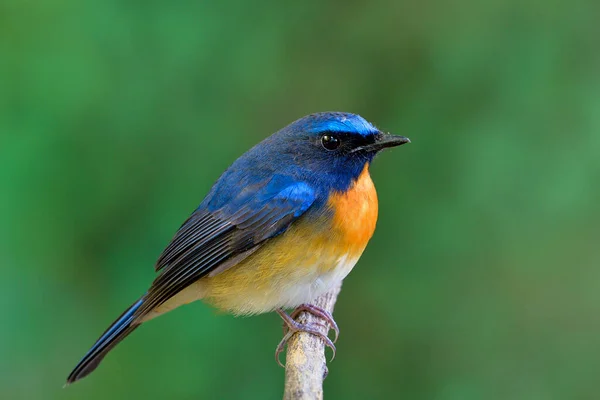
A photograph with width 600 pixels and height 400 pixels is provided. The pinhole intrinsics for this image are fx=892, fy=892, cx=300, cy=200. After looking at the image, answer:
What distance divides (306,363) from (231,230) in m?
0.82

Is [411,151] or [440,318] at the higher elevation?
[411,151]

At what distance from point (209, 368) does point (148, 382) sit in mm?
372

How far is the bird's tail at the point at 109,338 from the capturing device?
453 centimetres

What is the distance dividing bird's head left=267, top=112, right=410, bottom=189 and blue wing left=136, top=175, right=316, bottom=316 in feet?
0.41

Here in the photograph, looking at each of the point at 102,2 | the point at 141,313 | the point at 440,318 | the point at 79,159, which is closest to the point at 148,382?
the point at 141,313

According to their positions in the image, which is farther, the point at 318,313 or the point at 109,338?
the point at 318,313

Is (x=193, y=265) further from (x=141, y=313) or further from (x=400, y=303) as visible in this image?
(x=400, y=303)

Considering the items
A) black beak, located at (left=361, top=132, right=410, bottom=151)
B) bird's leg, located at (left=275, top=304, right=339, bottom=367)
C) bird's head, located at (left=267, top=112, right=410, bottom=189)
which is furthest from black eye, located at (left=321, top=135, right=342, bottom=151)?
bird's leg, located at (left=275, top=304, right=339, bottom=367)

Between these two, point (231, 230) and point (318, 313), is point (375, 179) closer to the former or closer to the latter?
point (318, 313)

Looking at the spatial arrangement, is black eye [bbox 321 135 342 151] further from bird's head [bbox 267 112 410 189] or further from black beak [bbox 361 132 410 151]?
black beak [bbox 361 132 410 151]

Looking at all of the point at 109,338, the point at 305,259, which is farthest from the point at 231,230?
the point at 109,338

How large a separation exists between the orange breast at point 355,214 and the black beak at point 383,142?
0.16 meters

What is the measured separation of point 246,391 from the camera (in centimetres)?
549

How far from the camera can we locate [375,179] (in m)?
5.89
